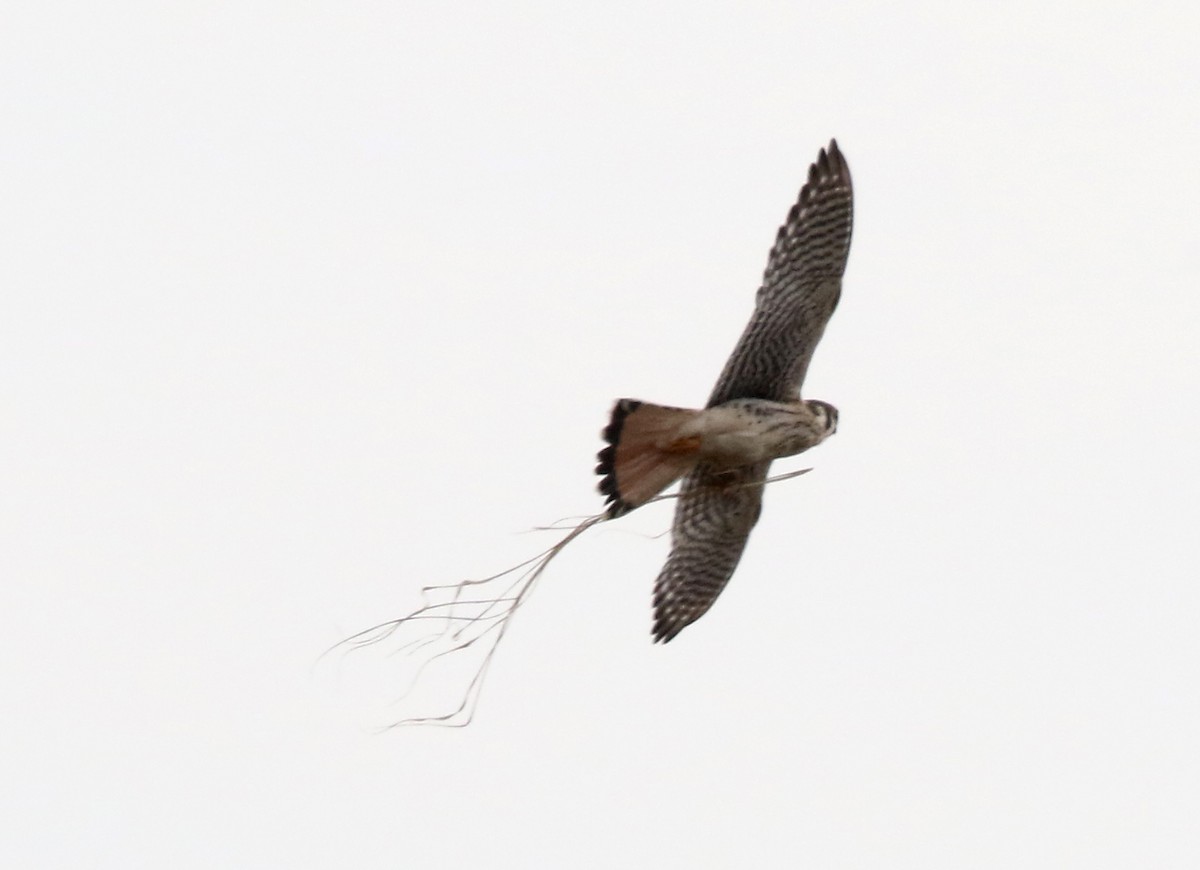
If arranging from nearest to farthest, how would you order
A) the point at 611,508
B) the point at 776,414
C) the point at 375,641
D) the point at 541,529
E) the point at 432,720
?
the point at 432,720 < the point at 375,641 < the point at 541,529 < the point at 611,508 < the point at 776,414

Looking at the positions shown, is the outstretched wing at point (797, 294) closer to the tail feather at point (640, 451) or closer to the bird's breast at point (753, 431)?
the bird's breast at point (753, 431)

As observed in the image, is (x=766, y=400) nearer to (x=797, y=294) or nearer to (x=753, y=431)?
(x=753, y=431)

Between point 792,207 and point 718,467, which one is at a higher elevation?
point 792,207

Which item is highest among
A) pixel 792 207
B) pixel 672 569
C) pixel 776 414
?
pixel 792 207

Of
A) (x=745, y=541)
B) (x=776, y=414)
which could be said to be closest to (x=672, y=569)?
(x=745, y=541)

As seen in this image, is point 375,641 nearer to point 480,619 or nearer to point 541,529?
point 480,619

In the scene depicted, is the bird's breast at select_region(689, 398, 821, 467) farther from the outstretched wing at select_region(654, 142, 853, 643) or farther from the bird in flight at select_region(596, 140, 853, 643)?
the outstretched wing at select_region(654, 142, 853, 643)

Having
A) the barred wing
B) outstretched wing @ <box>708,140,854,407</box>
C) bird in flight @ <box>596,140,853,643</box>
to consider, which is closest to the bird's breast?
bird in flight @ <box>596,140,853,643</box>

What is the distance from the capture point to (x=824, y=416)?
8.49 metres

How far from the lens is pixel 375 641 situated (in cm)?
632

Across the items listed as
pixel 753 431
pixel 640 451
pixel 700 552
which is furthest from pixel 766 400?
pixel 700 552

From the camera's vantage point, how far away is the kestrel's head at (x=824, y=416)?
8422 millimetres

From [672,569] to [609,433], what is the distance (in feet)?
4.68

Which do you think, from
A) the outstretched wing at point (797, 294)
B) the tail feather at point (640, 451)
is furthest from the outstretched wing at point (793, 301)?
the tail feather at point (640, 451)
